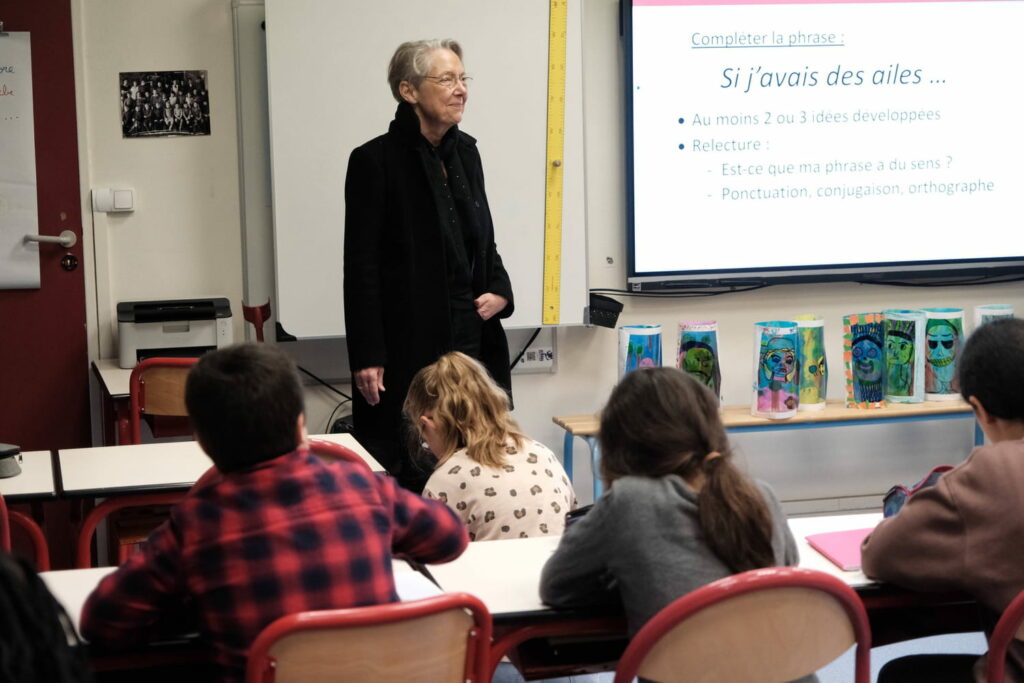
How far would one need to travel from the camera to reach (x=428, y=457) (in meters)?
3.28

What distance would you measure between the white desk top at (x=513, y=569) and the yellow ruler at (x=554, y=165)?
7.20 ft

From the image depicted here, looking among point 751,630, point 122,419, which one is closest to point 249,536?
point 751,630

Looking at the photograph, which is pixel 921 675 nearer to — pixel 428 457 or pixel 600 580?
pixel 600 580

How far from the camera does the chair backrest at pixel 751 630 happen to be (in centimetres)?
166

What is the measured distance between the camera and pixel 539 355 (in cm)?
459

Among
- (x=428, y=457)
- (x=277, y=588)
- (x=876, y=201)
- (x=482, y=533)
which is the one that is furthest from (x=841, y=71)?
(x=277, y=588)

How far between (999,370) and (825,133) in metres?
2.79

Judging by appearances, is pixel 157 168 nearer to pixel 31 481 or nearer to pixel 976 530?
pixel 31 481

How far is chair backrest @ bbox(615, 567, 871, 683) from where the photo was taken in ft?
5.45

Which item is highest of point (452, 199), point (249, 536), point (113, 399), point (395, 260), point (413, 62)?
point (413, 62)

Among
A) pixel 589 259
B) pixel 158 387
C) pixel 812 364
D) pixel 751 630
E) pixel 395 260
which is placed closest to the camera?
pixel 751 630

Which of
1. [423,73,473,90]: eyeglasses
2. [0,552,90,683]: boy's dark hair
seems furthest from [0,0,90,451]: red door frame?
[0,552,90,683]: boy's dark hair

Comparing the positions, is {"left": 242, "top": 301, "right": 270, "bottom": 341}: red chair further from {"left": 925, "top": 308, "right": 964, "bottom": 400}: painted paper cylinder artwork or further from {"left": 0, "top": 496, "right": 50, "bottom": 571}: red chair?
{"left": 925, "top": 308, "right": 964, "bottom": 400}: painted paper cylinder artwork

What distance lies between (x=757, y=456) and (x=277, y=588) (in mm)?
3453
